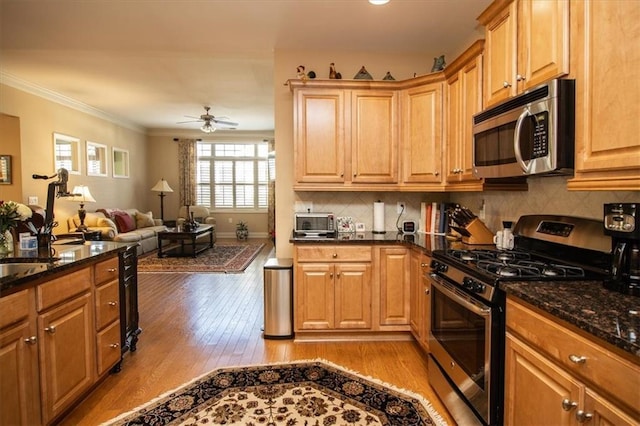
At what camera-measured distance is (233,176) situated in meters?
10.3

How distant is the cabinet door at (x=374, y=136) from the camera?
11.0 ft

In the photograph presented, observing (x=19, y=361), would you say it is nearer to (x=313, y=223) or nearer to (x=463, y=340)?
(x=463, y=340)

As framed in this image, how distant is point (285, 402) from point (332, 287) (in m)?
1.07

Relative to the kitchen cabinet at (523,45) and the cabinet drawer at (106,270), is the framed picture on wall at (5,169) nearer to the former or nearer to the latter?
the cabinet drawer at (106,270)

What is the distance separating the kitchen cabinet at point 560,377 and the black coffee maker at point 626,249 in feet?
1.21

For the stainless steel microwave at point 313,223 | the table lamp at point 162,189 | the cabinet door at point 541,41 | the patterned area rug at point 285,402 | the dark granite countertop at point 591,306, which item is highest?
the cabinet door at point 541,41

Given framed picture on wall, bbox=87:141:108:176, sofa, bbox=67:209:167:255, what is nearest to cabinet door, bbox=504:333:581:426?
sofa, bbox=67:209:167:255

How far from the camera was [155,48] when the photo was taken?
3.65 meters

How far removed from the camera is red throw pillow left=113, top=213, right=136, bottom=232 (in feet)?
24.2

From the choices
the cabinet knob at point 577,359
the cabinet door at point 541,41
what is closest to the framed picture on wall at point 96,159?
the cabinet door at point 541,41

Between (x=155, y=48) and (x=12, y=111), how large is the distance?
3.21 metres

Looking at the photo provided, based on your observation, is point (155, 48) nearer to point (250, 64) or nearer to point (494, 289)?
point (250, 64)

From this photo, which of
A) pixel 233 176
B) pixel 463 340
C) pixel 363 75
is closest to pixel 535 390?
pixel 463 340

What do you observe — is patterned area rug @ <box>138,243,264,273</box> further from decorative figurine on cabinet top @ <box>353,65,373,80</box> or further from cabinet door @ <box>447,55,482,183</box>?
cabinet door @ <box>447,55,482,183</box>
